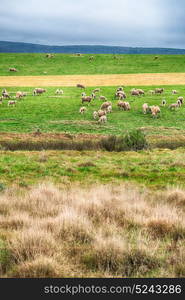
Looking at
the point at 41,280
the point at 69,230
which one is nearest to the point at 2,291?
the point at 41,280

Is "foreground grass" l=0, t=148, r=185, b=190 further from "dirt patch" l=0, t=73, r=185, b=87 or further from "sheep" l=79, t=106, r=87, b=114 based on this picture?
"dirt patch" l=0, t=73, r=185, b=87

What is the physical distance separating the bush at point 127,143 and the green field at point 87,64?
185 ft

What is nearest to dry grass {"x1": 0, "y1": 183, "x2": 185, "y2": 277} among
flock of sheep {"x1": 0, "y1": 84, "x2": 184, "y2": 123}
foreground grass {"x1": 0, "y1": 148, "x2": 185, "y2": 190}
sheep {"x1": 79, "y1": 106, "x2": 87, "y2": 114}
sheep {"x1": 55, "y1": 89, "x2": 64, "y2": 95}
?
foreground grass {"x1": 0, "y1": 148, "x2": 185, "y2": 190}

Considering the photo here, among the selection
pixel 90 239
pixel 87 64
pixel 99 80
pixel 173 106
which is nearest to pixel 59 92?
pixel 99 80

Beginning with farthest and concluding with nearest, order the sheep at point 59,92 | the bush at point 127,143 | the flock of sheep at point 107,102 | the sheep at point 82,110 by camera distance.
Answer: the sheep at point 59,92, the sheep at point 82,110, the flock of sheep at point 107,102, the bush at point 127,143

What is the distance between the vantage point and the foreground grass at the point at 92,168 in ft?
48.3

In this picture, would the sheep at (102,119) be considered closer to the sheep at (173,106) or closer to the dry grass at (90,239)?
the sheep at (173,106)

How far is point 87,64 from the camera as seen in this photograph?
87.3m

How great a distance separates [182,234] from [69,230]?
92.7 inches

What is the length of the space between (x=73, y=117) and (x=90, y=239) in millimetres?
31937

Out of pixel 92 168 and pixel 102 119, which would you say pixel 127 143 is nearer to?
pixel 92 168

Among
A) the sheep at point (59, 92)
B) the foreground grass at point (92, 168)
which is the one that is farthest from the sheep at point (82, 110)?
the foreground grass at point (92, 168)

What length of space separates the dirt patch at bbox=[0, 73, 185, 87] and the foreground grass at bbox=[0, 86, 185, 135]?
13.4m

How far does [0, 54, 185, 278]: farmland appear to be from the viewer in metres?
5.62
